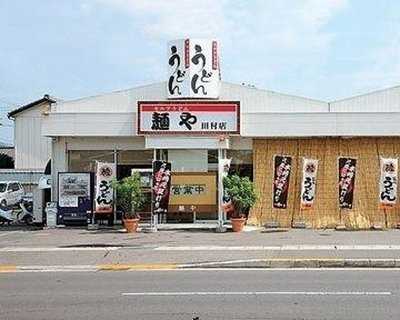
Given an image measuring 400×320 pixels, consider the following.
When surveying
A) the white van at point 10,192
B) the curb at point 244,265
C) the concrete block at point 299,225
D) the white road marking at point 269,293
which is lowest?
the curb at point 244,265

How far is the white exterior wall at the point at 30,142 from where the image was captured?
57.4 meters

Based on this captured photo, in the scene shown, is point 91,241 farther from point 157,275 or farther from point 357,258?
point 357,258

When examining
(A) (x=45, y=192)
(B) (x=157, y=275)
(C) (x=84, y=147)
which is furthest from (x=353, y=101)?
(B) (x=157, y=275)

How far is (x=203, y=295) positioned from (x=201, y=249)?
7.26 metres

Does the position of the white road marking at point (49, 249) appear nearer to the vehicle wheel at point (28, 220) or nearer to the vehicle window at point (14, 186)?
the vehicle wheel at point (28, 220)

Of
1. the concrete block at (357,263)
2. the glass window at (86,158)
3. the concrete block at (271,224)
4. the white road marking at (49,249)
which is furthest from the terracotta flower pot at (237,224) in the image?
the concrete block at (357,263)

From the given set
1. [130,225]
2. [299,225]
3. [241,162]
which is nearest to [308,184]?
[299,225]

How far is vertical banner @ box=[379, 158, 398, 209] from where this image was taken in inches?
967

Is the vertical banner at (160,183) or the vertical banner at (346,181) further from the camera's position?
the vertical banner at (346,181)

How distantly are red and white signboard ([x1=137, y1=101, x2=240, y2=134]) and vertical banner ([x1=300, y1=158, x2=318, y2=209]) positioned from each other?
2842 mm

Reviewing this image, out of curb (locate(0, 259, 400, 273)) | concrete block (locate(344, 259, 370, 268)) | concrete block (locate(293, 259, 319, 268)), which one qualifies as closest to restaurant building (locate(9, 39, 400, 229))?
curb (locate(0, 259, 400, 273))

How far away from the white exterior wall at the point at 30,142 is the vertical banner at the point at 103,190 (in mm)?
32793

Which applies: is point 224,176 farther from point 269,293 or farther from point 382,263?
point 269,293

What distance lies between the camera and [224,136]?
81.1 ft
